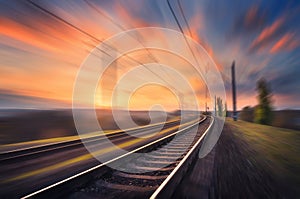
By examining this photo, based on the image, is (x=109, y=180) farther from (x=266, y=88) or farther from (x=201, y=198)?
(x=266, y=88)

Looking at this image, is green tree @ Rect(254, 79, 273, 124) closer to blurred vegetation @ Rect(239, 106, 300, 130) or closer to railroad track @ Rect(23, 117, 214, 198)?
blurred vegetation @ Rect(239, 106, 300, 130)

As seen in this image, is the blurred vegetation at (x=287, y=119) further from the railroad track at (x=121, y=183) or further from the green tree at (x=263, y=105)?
the railroad track at (x=121, y=183)

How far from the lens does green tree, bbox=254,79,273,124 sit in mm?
32031

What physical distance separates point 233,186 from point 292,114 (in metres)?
27.7

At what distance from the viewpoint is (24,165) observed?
6758 mm

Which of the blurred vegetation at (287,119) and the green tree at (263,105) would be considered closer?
the blurred vegetation at (287,119)

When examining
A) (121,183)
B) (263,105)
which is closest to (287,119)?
(263,105)

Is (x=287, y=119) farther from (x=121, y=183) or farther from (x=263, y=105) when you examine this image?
(x=121, y=183)

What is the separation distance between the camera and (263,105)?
3278cm

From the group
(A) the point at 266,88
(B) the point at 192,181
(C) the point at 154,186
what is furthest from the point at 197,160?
(A) the point at 266,88

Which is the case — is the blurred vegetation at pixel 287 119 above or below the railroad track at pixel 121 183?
above

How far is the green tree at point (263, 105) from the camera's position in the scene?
32.0 meters

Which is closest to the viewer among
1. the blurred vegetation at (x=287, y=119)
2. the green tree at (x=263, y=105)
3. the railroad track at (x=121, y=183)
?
the railroad track at (x=121, y=183)

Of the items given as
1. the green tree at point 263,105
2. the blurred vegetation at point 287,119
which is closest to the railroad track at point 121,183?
the blurred vegetation at point 287,119
